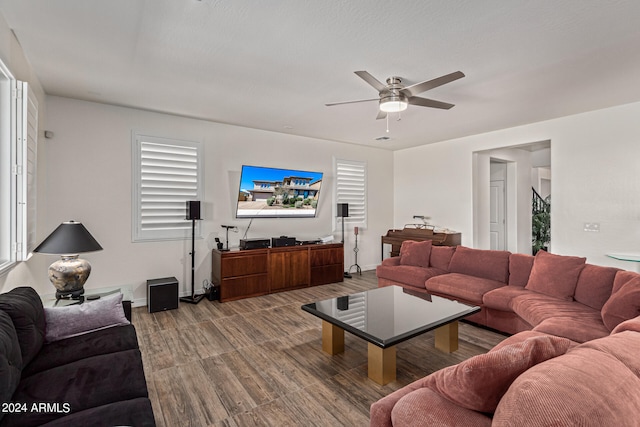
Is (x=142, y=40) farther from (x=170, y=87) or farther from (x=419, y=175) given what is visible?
(x=419, y=175)

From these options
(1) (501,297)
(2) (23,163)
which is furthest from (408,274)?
(2) (23,163)

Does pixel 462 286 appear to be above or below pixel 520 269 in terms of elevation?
below

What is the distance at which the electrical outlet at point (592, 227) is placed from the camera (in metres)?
4.33

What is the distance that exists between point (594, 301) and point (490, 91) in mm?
2314

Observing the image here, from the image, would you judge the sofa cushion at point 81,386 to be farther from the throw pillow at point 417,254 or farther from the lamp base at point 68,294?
the throw pillow at point 417,254

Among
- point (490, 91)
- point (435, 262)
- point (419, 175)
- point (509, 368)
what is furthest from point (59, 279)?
point (419, 175)

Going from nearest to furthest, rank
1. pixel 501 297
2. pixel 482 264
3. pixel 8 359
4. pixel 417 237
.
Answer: pixel 8 359 < pixel 501 297 < pixel 482 264 < pixel 417 237

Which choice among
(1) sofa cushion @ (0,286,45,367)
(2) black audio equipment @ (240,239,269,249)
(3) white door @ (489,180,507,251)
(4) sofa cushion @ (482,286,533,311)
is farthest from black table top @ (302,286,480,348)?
(3) white door @ (489,180,507,251)

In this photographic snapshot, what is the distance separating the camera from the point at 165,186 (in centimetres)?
454

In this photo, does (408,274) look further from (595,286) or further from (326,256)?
(595,286)

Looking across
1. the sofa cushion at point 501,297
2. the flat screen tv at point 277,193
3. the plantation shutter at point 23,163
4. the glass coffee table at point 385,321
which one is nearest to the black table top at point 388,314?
the glass coffee table at point 385,321

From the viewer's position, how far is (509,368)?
111cm

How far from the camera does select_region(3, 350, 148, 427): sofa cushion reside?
4.65 ft

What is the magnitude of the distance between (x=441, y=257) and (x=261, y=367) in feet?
9.73
